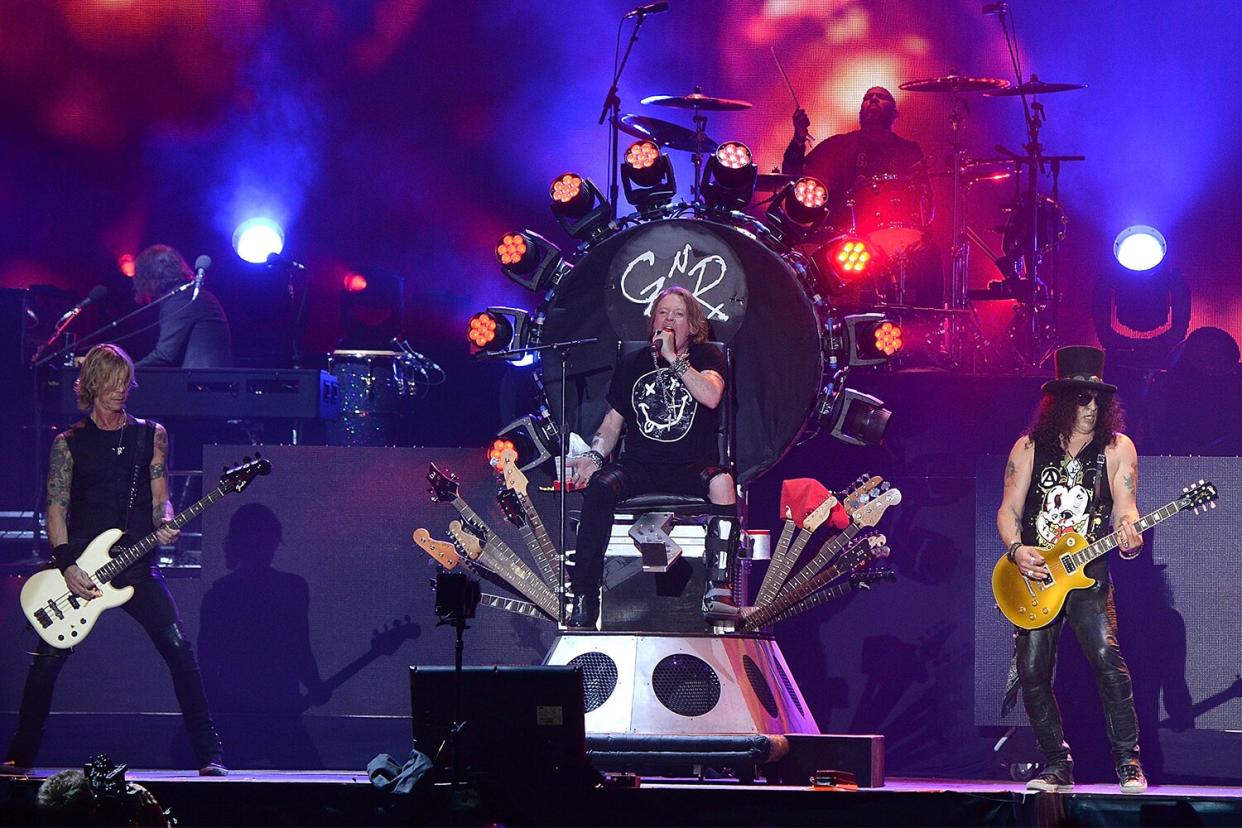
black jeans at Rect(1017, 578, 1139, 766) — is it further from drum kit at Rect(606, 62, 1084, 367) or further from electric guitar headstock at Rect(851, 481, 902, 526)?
drum kit at Rect(606, 62, 1084, 367)

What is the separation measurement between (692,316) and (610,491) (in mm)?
978

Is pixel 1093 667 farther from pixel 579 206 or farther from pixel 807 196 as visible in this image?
pixel 579 206

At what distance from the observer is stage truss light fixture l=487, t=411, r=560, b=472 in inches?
376

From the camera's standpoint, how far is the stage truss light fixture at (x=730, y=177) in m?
9.27

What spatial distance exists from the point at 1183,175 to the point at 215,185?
7.41 metres

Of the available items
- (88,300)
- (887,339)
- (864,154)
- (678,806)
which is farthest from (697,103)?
(678,806)

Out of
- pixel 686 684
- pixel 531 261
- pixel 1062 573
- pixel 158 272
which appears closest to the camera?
pixel 1062 573

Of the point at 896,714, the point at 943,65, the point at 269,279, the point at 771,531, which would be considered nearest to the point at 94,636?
the point at 269,279

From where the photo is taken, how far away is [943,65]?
1306 centimetres

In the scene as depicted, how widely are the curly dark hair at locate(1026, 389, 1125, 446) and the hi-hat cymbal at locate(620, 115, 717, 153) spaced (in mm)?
3688

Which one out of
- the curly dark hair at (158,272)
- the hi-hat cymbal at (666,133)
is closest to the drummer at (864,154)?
the hi-hat cymbal at (666,133)

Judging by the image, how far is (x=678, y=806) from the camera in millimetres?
6555

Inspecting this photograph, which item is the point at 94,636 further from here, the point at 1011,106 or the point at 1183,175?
the point at 1183,175

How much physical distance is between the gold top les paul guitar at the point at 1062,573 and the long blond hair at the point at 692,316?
198 centimetres
